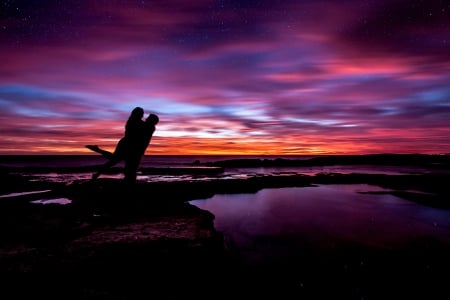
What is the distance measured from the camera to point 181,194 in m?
14.5

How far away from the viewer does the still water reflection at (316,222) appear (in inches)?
280

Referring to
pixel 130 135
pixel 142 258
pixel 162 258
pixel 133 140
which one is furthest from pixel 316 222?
pixel 142 258

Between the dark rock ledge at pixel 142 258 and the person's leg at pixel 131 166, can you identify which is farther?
the person's leg at pixel 131 166

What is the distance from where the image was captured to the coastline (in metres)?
3.67

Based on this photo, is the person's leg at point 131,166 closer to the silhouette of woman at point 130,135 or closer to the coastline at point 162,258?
the silhouette of woman at point 130,135

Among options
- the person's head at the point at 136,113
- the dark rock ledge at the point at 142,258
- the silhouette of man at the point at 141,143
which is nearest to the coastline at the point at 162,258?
the dark rock ledge at the point at 142,258

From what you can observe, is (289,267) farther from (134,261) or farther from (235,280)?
(134,261)

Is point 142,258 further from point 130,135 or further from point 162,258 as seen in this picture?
point 130,135

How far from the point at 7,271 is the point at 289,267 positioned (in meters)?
4.42

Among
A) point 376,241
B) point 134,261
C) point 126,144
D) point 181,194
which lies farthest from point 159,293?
point 181,194

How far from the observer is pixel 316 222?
9.66 meters

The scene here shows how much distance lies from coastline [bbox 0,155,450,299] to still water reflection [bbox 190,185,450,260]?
649 millimetres

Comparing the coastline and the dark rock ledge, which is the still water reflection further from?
the dark rock ledge

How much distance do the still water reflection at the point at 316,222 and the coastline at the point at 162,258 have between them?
2.13 feet
